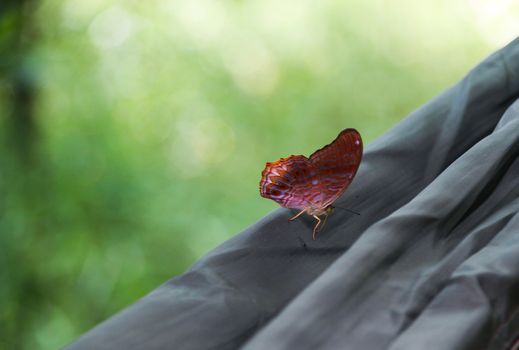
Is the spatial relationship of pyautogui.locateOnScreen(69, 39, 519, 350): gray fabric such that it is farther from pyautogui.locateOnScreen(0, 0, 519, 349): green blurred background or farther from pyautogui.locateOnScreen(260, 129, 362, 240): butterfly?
pyautogui.locateOnScreen(0, 0, 519, 349): green blurred background

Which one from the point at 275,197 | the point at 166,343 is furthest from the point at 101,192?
the point at 166,343

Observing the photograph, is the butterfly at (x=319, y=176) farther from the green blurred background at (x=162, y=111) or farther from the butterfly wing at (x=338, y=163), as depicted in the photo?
the green blurred background at (x=162, y=111)

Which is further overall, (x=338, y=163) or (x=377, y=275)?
(x=338, y=163)

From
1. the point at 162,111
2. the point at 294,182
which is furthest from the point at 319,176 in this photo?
the point at 162,111

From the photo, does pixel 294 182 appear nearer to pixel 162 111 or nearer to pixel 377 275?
pixel 377 275

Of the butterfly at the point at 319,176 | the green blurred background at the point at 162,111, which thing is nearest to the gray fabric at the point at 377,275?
the butterfly at the point at 319,176

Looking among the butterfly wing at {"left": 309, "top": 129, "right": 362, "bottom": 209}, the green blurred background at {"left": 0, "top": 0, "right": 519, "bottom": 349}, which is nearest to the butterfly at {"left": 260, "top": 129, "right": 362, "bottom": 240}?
the butterfly wing at {"left": 309, "top": 129, "right": 362, "bottom": 209}

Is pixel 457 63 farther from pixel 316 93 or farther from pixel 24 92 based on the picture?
pixel 24 92
